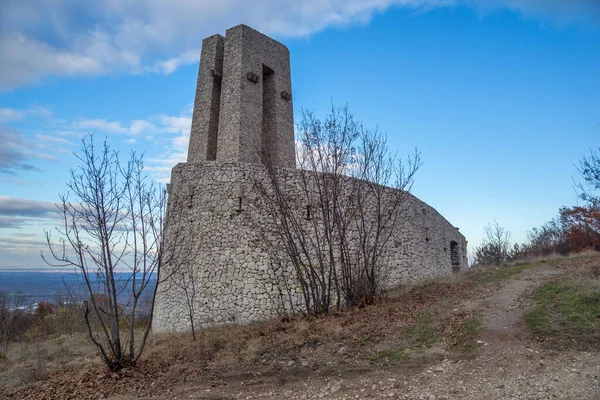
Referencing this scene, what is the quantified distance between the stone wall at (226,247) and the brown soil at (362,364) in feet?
3.32

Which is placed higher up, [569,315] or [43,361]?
[569,315]

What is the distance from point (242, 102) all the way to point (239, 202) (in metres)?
5.04

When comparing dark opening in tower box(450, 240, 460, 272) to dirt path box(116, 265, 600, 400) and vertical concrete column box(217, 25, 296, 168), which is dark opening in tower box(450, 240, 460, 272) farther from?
dirt path box(116, 265, 600, 400)

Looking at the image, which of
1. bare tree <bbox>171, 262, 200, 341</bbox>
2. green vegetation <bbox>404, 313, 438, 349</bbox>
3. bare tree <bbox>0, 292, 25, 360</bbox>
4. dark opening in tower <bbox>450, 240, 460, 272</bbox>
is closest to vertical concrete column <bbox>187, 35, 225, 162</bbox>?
bare tree <bbox>171, 262, 200, 341</bbox>

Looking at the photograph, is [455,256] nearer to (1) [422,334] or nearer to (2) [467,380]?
(1) [422,334]

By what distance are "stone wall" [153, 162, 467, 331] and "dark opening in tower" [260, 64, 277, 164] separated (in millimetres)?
4305

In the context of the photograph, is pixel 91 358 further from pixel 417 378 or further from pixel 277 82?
pixel 277 82

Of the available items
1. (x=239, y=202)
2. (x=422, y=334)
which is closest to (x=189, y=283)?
(x=239, y=202)

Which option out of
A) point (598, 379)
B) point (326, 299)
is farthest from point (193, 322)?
point (598, 379)

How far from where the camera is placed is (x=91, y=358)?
9.25 m

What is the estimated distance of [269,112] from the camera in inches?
619

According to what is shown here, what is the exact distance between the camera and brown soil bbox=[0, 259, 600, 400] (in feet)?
16.5

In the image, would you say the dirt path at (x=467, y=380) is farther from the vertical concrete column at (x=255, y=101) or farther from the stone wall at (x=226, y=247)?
the vertical concrete column at (x=255, y=101)

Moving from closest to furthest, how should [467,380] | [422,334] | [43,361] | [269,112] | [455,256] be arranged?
[467,380], [422,334], [43,361], [269,112], [455,256]
